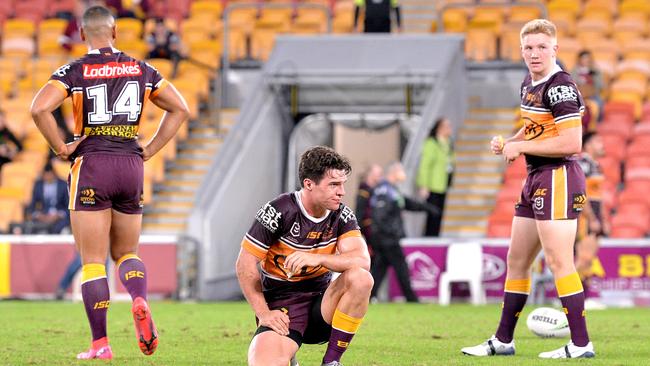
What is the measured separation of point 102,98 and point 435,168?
396 inches

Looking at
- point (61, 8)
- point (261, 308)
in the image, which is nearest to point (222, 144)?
point (61, 8)

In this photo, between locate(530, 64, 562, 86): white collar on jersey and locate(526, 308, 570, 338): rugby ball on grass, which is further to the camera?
locate(526, 308, 570, 338): rugby ball on grass

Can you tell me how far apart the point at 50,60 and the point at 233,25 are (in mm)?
3120

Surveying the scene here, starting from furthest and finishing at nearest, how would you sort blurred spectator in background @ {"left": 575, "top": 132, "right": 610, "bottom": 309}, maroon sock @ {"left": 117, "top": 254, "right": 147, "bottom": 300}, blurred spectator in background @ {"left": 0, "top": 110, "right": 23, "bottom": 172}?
blurred spectator in background @ {"left": 0, "top": 110, "right": 23, "bottom": 172} → blurred spectator in background @ {"left": 575, "top": 132, "right": 610, "bottom": 309} → maroon sock @ {"left": 117, "top": 254, "right": 147, "bottom": 300}

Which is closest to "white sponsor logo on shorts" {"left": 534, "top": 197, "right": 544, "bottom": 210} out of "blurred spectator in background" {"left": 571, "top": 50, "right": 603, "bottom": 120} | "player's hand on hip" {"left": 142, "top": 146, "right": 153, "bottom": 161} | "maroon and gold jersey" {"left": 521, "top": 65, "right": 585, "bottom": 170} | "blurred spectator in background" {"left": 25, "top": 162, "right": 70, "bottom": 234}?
"maroon and gold jersey" {"left": 521, "top": 65, "right": 585, "bottom": 170}

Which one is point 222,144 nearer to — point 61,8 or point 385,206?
point 385,206

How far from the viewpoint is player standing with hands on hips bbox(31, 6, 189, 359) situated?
885 cm

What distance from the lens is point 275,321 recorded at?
768 cm

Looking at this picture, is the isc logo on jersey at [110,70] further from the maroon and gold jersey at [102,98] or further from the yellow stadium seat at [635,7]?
the yellow stadium seat at [635,7]

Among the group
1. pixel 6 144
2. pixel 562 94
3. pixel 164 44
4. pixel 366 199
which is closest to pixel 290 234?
pixel 562 94

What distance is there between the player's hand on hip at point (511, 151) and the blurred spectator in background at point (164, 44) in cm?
1253

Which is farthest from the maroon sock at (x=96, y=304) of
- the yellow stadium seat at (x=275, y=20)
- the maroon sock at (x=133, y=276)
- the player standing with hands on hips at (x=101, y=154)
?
the yellow stadium seat at (x=275, y=20)

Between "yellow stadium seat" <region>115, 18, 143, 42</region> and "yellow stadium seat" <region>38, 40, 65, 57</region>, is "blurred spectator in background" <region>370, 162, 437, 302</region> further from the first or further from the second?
"yellow stadium seat" <region>38, 40, 65, 57</region>

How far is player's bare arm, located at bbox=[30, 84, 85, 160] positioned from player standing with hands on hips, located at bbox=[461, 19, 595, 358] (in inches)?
112
